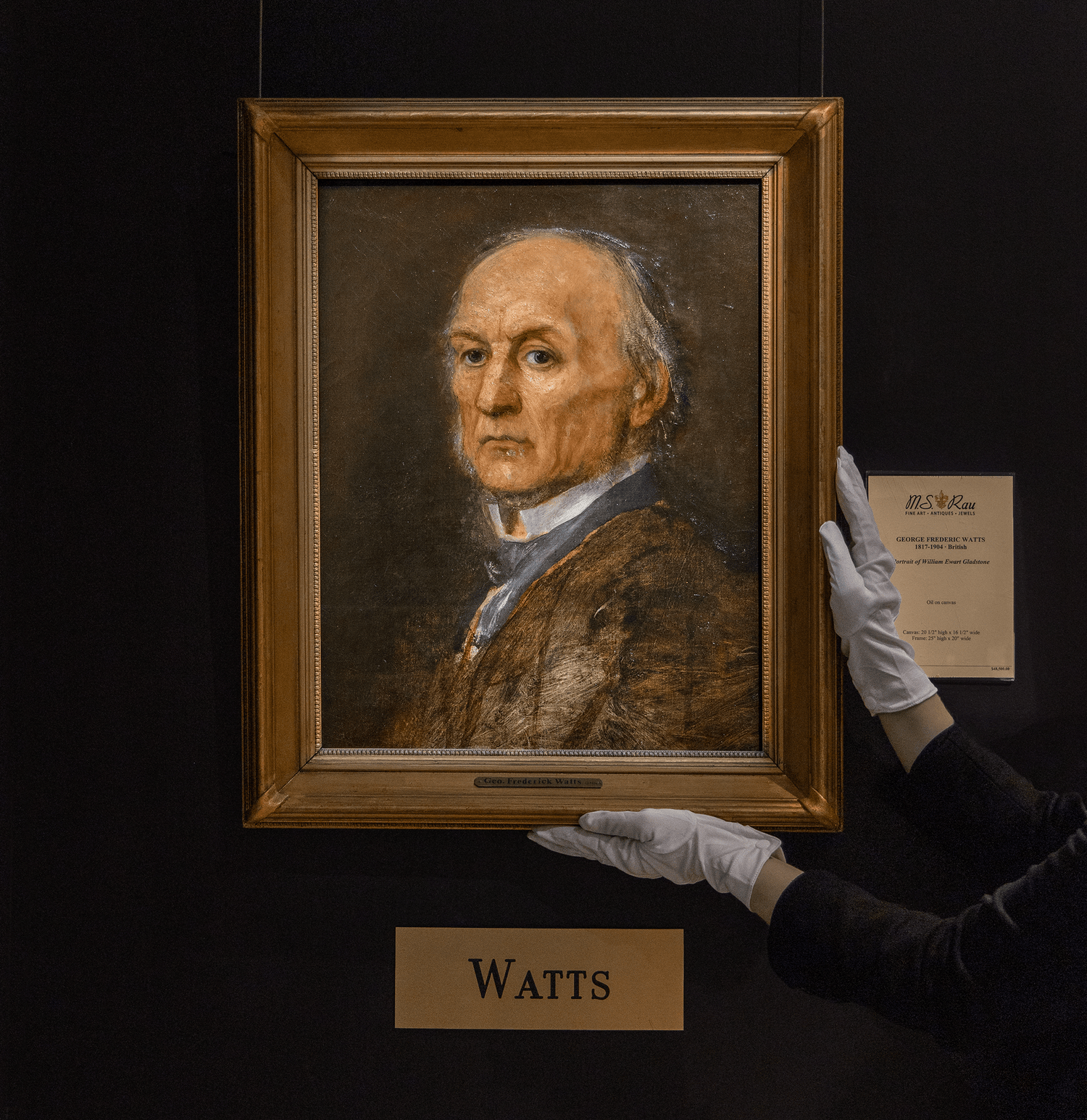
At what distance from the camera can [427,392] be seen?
1.43 meters

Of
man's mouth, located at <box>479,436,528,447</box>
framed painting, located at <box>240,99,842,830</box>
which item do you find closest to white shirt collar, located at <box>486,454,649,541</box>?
framed painting, located at <box>240,99,842,830</box>

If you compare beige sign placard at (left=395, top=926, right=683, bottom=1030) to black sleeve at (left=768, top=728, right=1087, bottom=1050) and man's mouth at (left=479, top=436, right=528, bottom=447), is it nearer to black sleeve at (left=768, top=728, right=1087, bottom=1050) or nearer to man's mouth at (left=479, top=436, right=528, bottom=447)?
black sleeve at (left=768, top=728, right=1087, bottom=1050)

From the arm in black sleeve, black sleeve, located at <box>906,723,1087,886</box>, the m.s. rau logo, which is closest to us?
the arm in black sleeve

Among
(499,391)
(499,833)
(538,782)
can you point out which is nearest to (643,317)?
(499,391)

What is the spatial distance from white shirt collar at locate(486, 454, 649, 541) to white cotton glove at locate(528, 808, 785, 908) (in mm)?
556

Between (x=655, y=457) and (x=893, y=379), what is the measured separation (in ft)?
1.66

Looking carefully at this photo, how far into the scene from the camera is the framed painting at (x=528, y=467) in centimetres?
139

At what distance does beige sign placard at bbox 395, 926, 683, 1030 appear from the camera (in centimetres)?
145

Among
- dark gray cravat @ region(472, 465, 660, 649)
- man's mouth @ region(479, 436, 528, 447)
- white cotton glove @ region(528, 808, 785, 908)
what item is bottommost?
white cotton glove @ region(528, 808, 785, 908)

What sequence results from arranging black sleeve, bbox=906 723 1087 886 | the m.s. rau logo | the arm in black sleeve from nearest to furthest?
the arm in black sleeve → black sleeve, bbox=906 723 1087 886 → the m.s. rau logo

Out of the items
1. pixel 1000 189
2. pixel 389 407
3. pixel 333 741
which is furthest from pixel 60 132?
pixel 1000 189

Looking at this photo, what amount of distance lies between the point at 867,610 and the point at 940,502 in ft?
0.92

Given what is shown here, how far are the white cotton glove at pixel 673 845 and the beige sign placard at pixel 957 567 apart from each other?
0.51 meters

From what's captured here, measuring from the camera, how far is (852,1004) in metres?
1.44
